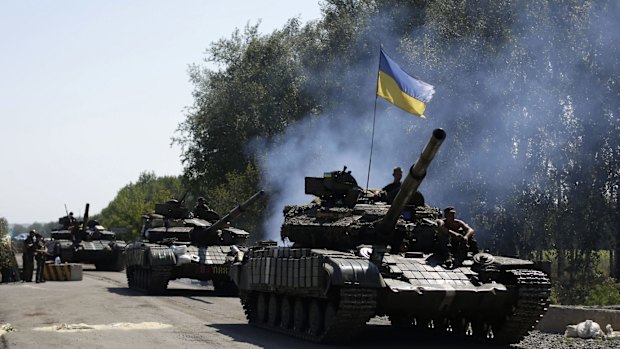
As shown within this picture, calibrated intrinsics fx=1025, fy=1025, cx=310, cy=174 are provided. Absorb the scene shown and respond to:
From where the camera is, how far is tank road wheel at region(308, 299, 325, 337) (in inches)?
626

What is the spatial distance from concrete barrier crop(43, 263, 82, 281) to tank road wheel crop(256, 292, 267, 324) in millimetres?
15783

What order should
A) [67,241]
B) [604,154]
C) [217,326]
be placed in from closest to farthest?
[217,326]
[604,154]
[67,241]

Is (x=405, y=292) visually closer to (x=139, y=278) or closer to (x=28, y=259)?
(x=139, y=278)

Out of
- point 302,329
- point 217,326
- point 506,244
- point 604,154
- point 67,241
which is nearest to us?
point 302,329

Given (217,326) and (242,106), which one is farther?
(242,106)

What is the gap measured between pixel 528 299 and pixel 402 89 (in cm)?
556

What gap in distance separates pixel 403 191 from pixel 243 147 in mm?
32695

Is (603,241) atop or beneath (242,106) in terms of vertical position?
beneath

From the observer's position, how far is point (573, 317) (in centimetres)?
1820

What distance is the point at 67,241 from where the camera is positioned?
39969 millimetres

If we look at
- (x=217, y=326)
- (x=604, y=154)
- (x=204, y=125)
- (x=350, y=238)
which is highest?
(x=204, y=125)

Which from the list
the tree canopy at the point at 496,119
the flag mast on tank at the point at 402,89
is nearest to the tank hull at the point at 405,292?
the flag mast on tank at the point at 402,89

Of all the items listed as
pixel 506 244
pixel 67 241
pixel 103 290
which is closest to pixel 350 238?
pixel 103 290

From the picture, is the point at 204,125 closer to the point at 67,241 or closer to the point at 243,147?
the point at 243,147
